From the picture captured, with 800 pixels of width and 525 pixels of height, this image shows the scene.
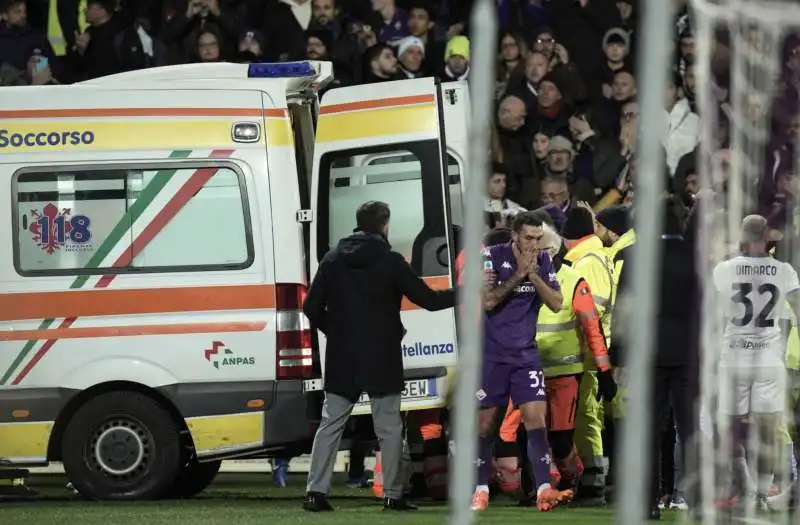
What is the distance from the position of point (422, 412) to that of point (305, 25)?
6.93 m

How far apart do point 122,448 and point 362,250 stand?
214 centimetres

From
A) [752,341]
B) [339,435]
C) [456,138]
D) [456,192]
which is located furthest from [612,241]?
[339,435]

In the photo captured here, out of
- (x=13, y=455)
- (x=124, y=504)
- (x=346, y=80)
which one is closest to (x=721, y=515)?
(x=124, y=504)

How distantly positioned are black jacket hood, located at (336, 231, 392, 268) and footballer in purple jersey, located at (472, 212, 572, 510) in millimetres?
685

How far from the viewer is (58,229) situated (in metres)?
12.7

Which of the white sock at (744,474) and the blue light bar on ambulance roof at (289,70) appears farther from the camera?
the blue light bar on ambulance roof at (289,70)

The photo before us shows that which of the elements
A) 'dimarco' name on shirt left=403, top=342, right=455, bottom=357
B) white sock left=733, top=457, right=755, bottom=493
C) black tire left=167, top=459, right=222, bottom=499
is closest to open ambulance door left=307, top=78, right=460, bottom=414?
'dimarco' name on shirt left=403, top=342, right=455, bottom=357

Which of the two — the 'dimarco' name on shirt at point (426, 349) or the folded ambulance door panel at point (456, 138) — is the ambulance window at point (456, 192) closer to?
the folded ambulance door panel at point (456, 138)

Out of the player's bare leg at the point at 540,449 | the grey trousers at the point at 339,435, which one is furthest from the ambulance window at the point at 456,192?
the grey trousers at the point at 339,435

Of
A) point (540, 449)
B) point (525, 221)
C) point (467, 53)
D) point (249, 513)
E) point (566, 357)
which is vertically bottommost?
point (249, 513)

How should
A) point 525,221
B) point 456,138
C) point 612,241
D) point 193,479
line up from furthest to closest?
point 612,241, point 193,479, point 456,138, point 525,221

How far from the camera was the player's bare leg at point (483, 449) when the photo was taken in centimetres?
1194

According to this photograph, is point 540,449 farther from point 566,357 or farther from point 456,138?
point 456,138

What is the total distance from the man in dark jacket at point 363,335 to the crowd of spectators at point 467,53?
13.9 feet
